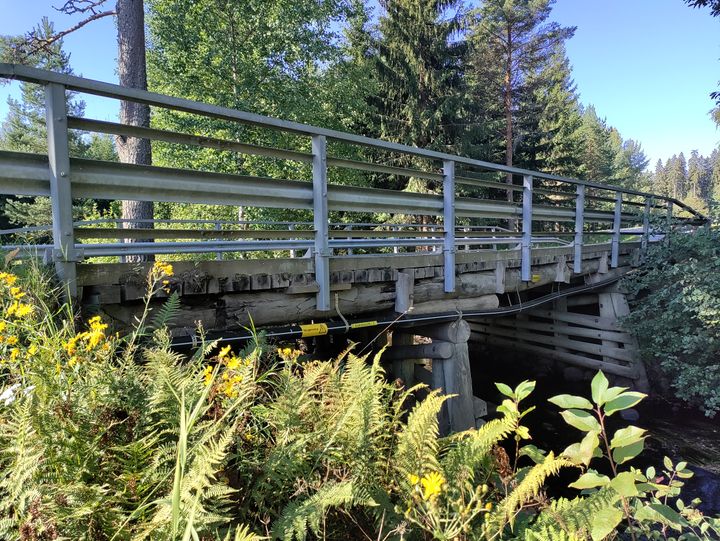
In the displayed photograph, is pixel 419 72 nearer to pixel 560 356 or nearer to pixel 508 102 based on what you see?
pixel 508 102

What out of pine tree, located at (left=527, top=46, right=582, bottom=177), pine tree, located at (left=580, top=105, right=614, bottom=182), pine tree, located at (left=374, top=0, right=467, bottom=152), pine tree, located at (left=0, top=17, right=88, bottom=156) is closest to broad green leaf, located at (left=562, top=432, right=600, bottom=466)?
pine tree, located at (left=374, top=0, right=467, bottom=152)

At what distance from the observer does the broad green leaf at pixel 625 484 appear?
107 centimetres

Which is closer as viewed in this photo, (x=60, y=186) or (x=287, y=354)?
(x=287, y=354)

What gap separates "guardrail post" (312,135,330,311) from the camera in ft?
9.63

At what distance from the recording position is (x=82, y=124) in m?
2.07

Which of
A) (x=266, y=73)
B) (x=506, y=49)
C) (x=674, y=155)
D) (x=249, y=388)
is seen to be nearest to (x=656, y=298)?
(x=249, y=388)

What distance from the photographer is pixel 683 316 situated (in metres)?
7.09

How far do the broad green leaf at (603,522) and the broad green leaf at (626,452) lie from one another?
14 centimetres

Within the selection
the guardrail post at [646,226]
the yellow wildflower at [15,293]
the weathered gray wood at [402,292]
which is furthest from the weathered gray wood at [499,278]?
the guardrail post at [646,226]

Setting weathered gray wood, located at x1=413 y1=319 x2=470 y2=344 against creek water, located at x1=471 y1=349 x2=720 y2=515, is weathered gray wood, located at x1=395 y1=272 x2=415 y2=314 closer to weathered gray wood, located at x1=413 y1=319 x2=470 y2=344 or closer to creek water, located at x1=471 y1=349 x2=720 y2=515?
weathered gray wood, located at x1=413 y1=319 x2=470 y2=344

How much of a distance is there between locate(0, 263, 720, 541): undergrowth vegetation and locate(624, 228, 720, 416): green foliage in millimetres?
6625

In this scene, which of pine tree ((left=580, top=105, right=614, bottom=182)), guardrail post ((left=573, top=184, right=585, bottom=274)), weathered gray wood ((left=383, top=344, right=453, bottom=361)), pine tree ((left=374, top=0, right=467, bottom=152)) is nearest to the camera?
weathered gray wood ((left=383, top=344, right=453, bottom=361))

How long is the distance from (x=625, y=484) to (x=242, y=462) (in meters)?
1.03

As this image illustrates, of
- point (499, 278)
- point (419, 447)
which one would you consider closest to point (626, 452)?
point (419, 447)
